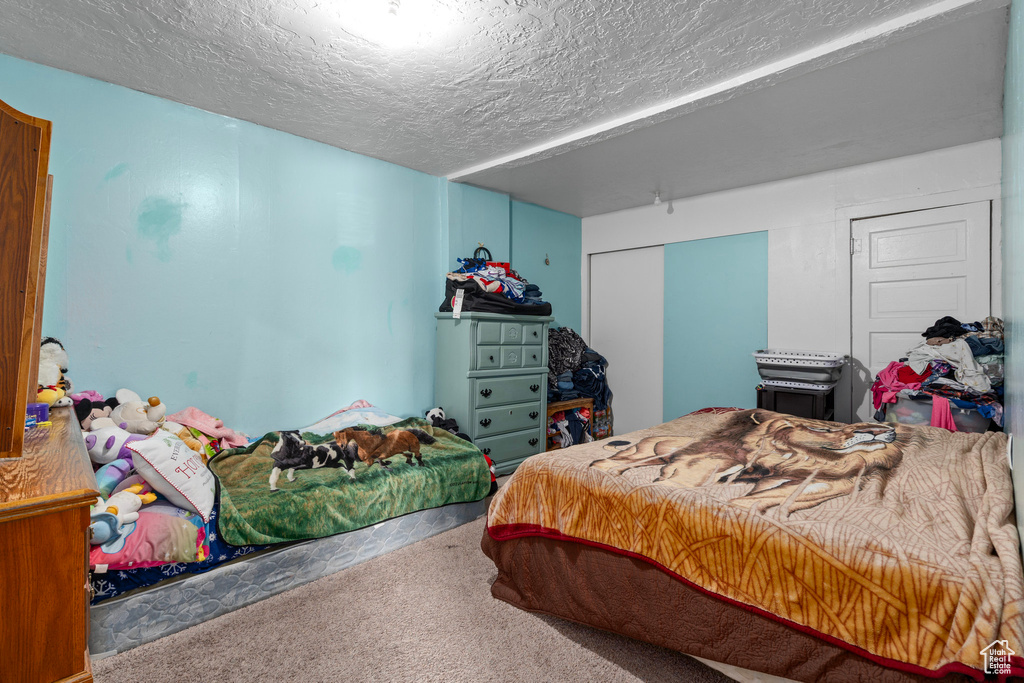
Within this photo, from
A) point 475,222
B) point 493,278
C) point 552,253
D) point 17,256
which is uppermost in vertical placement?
point 475,222

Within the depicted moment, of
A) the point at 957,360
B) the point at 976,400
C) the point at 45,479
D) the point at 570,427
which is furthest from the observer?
the point at 570,427

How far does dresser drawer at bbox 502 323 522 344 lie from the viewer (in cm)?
387

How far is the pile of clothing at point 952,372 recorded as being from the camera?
274 centimetres

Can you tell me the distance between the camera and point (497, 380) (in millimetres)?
3818

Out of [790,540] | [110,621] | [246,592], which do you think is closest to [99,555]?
[110,621]

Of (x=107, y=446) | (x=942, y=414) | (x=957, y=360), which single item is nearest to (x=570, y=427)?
(x=942, y=414)

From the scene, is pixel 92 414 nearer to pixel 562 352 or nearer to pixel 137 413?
pixel 137 413

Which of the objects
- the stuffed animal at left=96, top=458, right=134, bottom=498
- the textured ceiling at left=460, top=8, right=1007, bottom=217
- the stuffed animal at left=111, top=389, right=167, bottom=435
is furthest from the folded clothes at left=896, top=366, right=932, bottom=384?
the stuffed animal at left=111, top=389, right=167, bottom=435

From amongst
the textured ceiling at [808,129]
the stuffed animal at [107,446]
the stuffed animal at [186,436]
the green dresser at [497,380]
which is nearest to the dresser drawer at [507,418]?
the green dresser at [497,380]

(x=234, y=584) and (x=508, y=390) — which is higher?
(x=508, y=390)

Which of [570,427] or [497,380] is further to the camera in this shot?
[570,427]

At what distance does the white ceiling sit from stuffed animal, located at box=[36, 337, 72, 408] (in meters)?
1.39

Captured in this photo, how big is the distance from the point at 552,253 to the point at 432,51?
3.00 metres

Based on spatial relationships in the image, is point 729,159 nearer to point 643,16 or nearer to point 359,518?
point 643,16
